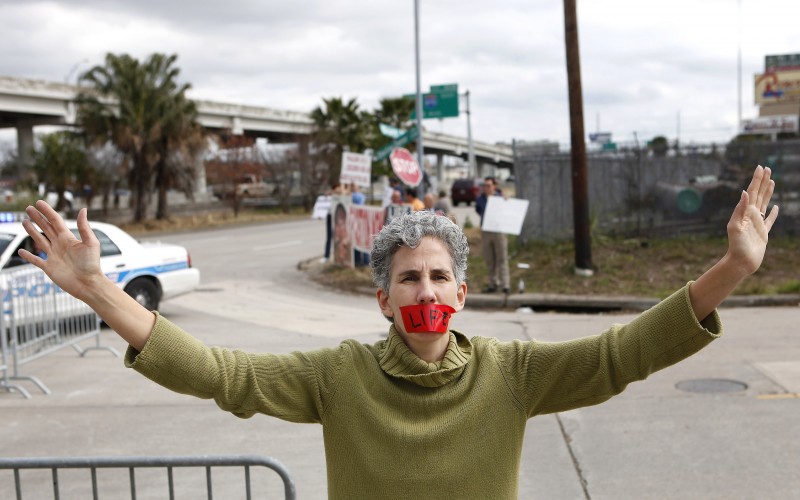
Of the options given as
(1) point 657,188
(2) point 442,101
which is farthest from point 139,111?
(1) point 657,188

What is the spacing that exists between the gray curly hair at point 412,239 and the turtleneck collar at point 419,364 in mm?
172

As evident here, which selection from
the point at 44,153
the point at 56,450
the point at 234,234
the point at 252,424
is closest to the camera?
the point at 56,450

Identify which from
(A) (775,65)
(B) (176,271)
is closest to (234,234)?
(B) (176,271)

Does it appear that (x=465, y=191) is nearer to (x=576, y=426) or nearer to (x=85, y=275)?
(x=576, y=426)

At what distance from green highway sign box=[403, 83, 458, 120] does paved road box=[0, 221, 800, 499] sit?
2722 cm

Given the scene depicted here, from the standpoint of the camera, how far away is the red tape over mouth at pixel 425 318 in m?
2.16

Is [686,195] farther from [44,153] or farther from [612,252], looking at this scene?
[44,153]

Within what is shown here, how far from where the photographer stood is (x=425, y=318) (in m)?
2.16

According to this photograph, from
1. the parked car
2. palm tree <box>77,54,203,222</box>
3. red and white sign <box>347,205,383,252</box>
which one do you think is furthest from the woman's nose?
the parked car

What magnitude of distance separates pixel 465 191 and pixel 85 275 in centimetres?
4754

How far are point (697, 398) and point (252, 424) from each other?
3.84 meters

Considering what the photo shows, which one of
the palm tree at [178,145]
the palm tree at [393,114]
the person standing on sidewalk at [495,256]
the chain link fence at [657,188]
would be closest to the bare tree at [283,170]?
the palm tree at [393,114]

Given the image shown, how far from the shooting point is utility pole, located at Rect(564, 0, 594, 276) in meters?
14.9

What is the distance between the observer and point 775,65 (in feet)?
205
